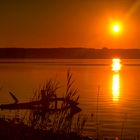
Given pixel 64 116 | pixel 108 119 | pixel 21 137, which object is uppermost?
pixel 108 119

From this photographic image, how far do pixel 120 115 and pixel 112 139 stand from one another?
8.80 metres

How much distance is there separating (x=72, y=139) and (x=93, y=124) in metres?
8.59

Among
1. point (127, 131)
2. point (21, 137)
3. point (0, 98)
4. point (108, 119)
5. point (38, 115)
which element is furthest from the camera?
point (0, 98)

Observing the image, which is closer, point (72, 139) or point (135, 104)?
point (72, 139)

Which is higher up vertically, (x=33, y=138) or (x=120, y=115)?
(x=120, y=115)

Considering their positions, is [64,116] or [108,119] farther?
[108,119]

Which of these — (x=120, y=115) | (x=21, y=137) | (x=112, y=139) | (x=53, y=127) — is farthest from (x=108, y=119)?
(x=21, y=137)

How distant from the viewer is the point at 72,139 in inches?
465

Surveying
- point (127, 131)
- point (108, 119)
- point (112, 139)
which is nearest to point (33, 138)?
point (112, 139)

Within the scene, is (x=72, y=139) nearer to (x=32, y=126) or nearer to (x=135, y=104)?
(x=32, y=126)

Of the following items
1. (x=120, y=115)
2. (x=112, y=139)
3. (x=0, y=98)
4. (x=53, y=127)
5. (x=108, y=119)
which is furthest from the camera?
(x=0, y=98)

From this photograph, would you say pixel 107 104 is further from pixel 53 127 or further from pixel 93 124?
pixel 53 127

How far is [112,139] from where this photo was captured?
16719 millimetres

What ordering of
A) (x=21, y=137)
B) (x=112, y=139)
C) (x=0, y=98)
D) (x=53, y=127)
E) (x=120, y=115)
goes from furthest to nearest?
(x=0, y=98) < (x=120, y=115) < (x=112, y=139) < (x=53, y=127) < (x=21, y=137)
